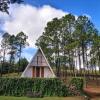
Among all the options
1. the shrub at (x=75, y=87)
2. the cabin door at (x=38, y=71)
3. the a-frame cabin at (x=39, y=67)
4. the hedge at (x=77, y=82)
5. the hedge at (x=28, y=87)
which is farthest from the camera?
the cabin door at (x=38, y=71)

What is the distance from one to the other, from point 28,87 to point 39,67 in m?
19.3

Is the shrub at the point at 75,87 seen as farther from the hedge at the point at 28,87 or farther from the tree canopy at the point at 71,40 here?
the tree canopy at the point at 71,40

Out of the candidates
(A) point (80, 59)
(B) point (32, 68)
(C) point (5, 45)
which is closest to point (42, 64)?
(B) point (32, 68)

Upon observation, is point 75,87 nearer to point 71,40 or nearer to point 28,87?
point 28,87

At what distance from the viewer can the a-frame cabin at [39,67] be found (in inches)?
1976

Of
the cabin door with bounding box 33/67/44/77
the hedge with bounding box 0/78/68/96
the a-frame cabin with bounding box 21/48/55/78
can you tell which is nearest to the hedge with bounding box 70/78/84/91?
the hedge with bounding box 0/78/68/96

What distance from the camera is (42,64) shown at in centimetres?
5091

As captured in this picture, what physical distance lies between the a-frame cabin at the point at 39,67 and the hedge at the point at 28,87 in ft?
59.1

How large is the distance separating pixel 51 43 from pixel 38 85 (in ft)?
126

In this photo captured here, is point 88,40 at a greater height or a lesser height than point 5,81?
greater

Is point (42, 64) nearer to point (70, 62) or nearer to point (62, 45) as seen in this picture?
point (62, 45)

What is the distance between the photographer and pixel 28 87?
104ft

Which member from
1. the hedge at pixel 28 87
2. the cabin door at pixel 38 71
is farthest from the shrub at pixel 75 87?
the cabin door at pixel 38 71

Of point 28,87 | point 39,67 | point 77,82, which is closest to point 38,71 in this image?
point 39,67
